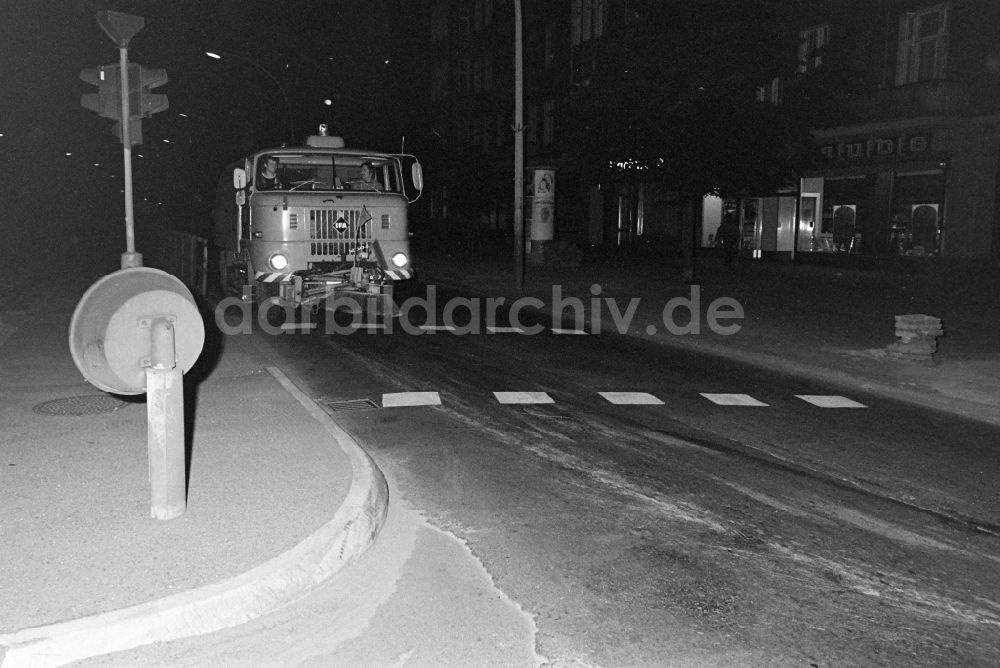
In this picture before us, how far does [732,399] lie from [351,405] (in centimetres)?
403

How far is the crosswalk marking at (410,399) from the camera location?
29.6 ft

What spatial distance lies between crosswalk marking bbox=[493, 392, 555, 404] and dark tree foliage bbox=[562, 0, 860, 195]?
12195 millimetres

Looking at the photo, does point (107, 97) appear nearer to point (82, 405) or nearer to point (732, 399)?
point (82, 405)

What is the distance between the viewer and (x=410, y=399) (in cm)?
925

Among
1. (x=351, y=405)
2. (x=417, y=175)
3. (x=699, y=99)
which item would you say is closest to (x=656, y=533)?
(x=351, y=405)

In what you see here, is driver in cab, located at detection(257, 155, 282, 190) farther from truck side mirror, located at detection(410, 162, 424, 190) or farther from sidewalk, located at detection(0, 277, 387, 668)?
sidewalk, located at detection(0, 277, 387, 668)

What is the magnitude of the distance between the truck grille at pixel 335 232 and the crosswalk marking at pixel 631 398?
6.48 m

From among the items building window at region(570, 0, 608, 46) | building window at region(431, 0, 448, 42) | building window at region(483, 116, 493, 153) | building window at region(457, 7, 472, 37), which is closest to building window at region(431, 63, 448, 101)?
building window at region(431, 0, 448, 42)

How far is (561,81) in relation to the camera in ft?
156

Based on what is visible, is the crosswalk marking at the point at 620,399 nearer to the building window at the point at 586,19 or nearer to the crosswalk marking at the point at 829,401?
the crosswalk marking at the point at 829,401

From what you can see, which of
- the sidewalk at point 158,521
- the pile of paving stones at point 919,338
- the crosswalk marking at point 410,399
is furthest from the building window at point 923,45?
Result: the sidewalk at point 158,521

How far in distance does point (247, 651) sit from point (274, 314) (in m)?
12.7

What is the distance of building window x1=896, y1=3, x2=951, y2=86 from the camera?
27797 mm

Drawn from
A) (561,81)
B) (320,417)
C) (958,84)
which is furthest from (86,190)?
(320,417)
